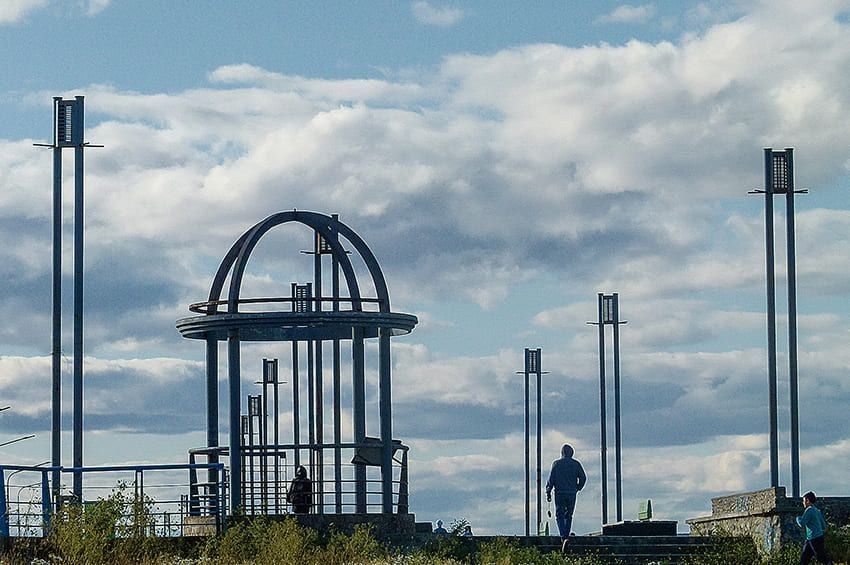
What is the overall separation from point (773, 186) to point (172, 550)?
14057 millimetres

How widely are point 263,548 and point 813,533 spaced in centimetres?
761

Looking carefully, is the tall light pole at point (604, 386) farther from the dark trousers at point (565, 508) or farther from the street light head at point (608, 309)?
the dark trousers at point (565, 508)

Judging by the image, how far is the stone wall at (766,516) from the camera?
29.6 m

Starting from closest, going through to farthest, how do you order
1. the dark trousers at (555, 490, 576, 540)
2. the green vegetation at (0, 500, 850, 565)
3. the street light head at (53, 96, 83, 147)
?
the green vegetation at (0, 500, 850, 565), the dark trousers at (555, 490, 576, 540), the street light head at (53, 96, 83, 147)

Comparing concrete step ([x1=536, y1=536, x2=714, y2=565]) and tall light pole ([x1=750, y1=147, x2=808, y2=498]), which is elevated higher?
tall light pole ([x1=750, y1=147, x2=808, y2=498])

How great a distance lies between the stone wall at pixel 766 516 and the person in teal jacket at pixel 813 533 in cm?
155

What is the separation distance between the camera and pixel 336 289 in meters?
36.9

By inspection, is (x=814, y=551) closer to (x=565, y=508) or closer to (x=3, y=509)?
(x=565, y=508)

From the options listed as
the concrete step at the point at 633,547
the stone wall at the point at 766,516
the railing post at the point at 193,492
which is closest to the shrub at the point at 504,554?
the concrete step at the point at 633,547

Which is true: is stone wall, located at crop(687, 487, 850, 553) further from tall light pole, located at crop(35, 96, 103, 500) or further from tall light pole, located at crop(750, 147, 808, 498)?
tall light pole, located at crop(35, 96, 103, 500)

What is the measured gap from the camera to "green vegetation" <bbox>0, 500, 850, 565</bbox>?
→ 80.9 ft

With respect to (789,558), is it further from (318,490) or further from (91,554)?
(91,554)

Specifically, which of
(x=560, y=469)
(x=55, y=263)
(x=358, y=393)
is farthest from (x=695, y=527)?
(x=55, y=263)

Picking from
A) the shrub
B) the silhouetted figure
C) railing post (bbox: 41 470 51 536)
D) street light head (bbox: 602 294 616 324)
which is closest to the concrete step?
the shrub
